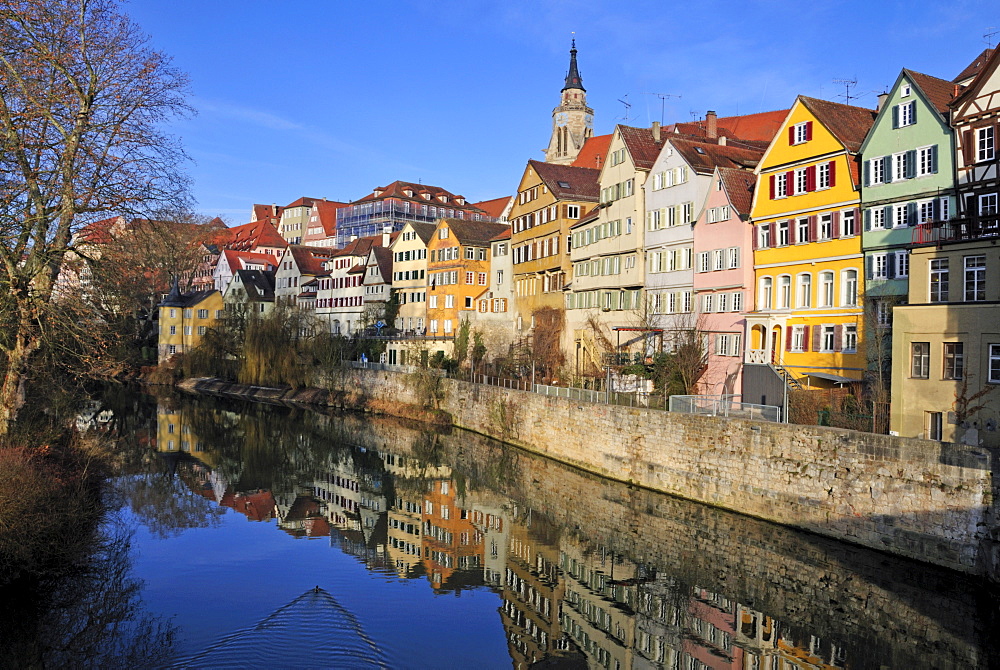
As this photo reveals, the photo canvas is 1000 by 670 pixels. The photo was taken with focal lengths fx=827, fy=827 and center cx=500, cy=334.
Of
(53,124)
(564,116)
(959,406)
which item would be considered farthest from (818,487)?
(564,116)

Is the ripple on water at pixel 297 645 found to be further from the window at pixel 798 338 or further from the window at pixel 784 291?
the window at pixel 784 291

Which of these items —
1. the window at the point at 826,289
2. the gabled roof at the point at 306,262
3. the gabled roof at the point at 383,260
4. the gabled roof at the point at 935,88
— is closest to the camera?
the gabled roof at the point at 935,88

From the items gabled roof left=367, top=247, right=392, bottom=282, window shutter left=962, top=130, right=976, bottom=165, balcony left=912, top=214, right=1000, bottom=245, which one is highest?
gabled roof left=367, top=247, right=392, bottom=282

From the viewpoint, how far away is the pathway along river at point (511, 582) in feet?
47.9

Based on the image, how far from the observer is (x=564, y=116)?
307 ft

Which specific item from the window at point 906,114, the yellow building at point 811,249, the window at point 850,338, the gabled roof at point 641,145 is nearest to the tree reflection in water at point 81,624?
the yellow building at point 811,249

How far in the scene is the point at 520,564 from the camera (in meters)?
20.4

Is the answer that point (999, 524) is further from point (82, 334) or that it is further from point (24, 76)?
point (24, 76)

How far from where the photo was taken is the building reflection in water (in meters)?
15.1

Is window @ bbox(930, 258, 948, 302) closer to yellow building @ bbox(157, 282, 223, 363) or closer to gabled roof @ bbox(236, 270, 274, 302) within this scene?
yellow building @ bbox(157, 282, 223, 363)

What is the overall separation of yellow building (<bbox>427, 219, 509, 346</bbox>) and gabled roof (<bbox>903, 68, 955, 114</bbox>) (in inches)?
1339

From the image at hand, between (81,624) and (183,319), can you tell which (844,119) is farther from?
(183,319)

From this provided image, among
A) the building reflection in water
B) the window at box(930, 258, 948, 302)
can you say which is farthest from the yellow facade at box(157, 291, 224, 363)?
the window at box(930, 258, 948, 302)

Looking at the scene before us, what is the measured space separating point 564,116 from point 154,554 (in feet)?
266
